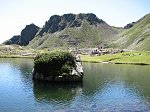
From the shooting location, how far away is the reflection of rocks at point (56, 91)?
3307 inches

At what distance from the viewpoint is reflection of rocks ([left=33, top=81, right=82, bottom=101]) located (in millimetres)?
84000

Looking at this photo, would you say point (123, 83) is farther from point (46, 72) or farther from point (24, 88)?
point (24, 88)

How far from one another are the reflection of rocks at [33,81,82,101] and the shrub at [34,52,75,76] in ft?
17.9

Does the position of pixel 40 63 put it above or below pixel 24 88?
above

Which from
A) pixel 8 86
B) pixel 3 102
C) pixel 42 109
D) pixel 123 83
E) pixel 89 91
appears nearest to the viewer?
pixel 42 109

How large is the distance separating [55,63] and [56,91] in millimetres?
20336

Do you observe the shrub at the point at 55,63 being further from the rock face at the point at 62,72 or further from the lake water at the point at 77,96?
the lake water at the point at 77,96

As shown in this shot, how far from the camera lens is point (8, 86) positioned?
10275 cm

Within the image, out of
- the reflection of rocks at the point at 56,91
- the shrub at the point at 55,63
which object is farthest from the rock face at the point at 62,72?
the reflection of rocks at the point at 56,91

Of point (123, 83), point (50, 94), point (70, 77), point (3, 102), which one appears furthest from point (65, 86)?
point (3, 102)

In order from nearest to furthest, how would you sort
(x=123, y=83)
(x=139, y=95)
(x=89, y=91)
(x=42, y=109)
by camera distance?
(x=42, y=109) → (x=139, y=95) → (x=89, y=91) → (x=123, y=83)

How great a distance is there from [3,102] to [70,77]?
37.8m

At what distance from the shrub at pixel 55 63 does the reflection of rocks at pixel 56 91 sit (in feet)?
17.9

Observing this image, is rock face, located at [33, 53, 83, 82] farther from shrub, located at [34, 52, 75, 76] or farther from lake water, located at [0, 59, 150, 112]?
lake water, located at [0, 59, 150, 112]
